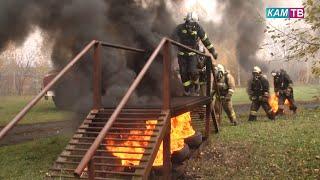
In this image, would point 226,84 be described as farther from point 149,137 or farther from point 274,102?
point 149,137

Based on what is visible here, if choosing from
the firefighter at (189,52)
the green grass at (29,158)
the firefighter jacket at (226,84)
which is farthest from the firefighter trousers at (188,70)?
the firefighter jacket at (226,84)

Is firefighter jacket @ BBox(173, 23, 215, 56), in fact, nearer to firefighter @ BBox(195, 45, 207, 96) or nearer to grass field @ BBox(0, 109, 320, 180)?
firefighter @ BBox(195, 45, 207, 96)

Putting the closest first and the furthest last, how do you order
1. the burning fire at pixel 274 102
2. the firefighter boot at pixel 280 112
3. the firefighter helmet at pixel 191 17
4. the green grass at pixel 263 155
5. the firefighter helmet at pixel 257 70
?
the green grass at pixel 263 155 → the firefighter helmet at pixel 191 17 → the firefighter helmet at pixel 257 70 → the burning fire at pixel 274 102 → the firefighter boot at pixel 280 112

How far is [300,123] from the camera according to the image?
36.5 feet

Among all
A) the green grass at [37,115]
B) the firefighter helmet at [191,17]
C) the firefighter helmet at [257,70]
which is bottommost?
the green grass at [37,115]

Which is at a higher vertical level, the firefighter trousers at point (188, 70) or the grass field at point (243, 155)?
the firefighter trousers at point (188, 70)

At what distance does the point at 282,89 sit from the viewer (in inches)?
562

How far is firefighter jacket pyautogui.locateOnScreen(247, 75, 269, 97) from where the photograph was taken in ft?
42.2

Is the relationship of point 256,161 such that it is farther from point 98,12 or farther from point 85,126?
point 98,12

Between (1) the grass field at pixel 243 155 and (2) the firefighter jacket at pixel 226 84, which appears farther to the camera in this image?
(2) the firefighter jacket at pixel 226 84

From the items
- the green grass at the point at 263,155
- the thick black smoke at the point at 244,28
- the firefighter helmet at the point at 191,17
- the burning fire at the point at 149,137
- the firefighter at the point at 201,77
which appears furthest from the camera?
the thick black smoke at the point at 244,28

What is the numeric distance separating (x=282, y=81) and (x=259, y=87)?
177cm

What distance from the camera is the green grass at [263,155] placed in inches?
237

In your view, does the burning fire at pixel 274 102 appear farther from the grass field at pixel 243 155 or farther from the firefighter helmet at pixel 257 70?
the grass field at pixel 243 155
